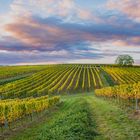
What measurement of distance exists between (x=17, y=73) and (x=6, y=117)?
13718 cm

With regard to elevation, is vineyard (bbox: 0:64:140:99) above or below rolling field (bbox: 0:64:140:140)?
below

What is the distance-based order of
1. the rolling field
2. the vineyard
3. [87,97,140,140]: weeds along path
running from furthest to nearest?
1. the vineyard
2. the rolling field
3. [87,97,140,140]: weeds along path

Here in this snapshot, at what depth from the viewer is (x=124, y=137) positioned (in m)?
22.5

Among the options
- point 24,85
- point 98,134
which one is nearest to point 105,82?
point 24,85

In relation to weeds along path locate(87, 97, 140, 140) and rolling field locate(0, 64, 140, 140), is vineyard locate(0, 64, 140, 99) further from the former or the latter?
weeds along path locate(87, 97, 140, 140)

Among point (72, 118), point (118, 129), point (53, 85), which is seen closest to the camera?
point (118, 129)

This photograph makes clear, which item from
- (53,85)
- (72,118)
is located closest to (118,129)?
(72,118)

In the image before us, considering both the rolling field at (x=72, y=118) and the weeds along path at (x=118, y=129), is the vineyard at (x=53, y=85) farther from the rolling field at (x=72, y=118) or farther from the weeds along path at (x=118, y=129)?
the weeds along path at (x=118, y=129)

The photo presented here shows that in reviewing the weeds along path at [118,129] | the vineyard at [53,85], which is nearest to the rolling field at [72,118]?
the weeds along path at [118,129]

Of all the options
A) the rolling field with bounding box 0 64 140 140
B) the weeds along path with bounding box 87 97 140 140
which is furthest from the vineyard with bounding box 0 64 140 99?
the weeds along path with bounding box 87 97 140 140

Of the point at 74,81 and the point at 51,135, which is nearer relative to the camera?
the point at 51,135

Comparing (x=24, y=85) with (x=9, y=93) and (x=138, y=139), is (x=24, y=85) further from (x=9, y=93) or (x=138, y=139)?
(x=138, y=139)

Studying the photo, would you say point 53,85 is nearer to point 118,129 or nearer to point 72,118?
point 72,118

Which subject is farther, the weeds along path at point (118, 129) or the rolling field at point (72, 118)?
the rolling field at point (72, 118)
